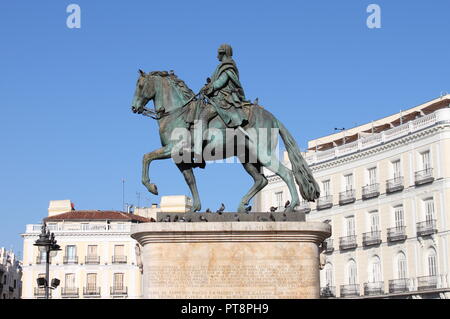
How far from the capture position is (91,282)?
7738 cm

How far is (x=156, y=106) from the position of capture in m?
17.1

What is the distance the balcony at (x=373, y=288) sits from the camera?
58.0 meters

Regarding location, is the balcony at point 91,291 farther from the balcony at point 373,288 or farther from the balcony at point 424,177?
the balcony at point 424,177

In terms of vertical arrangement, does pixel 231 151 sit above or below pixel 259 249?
above

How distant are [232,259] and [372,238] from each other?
148ft

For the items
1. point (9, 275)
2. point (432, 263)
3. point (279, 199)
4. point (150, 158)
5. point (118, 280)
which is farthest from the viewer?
point (9, 275)

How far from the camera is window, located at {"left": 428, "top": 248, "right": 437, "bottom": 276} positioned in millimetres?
54062

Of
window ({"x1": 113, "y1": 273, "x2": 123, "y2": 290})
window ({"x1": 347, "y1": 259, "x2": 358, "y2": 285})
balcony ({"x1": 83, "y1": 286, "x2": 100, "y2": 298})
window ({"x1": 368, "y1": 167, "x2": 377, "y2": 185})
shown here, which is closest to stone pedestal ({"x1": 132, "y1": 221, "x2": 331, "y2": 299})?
window ({"x1": 368, "y1": 167, "x2": 377, "y2": 185})

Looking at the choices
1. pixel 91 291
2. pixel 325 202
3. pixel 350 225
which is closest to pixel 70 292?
pixel 91 291

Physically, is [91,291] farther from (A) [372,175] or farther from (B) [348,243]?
(A) [372,175]

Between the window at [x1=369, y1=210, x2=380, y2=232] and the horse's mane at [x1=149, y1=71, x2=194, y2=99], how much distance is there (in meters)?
44.3
